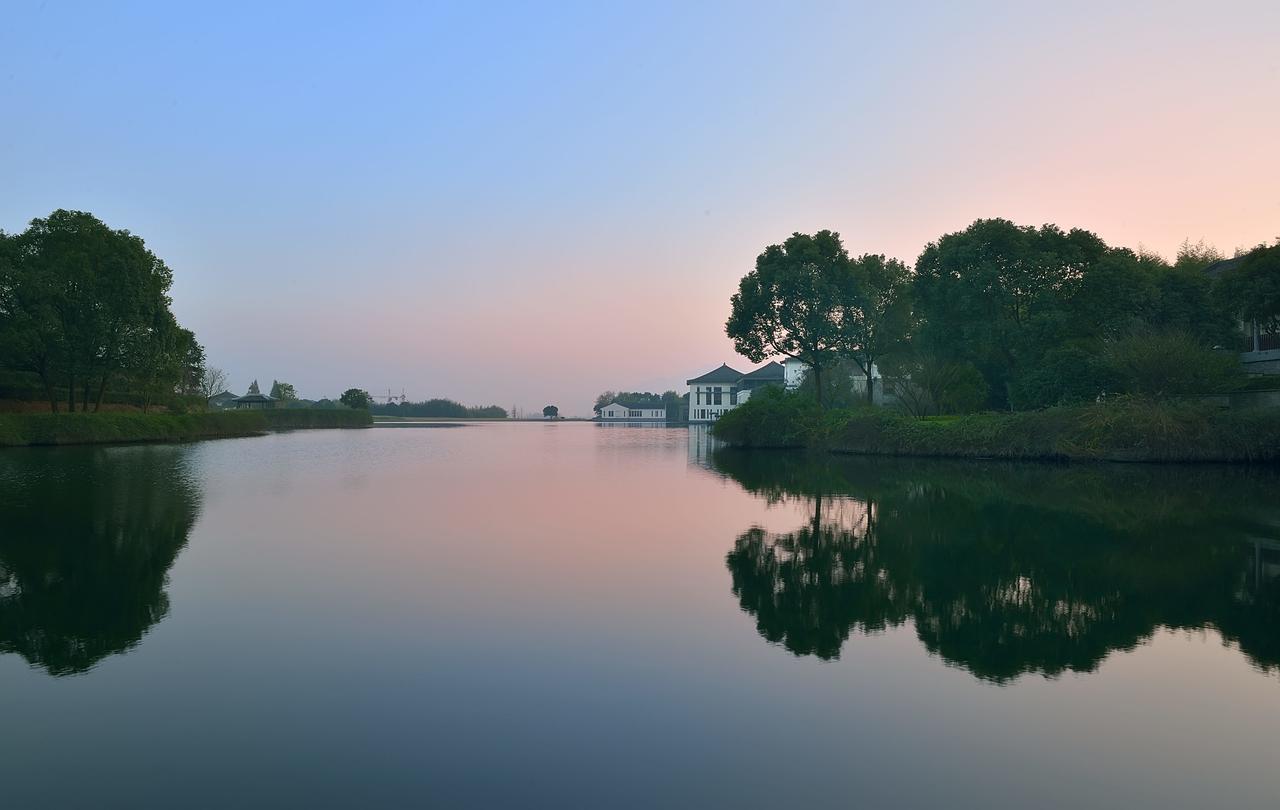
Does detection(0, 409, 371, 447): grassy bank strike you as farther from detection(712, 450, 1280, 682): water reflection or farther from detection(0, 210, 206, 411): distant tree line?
detection(712, 450, 1280, 682): water reflection

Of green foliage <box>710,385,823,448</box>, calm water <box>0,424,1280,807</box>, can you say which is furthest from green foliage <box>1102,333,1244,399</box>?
green foliage <box>710,385,823,448</box>

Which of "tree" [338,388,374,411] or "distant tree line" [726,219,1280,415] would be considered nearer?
"distant tree line" [726,219,1280,415]

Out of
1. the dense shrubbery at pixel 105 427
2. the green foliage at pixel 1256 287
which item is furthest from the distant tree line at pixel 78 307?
the green foliage at pixel 1256 287

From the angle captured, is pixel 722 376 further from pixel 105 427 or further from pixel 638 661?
pixel 638 661

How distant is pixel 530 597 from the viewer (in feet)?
31.1

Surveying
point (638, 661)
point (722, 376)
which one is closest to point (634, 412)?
point (722, 376)

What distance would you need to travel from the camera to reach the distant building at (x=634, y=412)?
496ft

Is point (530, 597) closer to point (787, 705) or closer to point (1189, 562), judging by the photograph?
point (787, 705)

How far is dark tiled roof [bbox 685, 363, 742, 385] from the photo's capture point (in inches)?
4609

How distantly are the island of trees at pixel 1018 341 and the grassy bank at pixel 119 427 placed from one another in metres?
38.1

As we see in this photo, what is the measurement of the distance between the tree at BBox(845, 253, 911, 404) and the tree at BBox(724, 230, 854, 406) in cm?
59

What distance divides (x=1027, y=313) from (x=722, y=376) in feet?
259

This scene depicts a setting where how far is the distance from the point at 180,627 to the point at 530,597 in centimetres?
387

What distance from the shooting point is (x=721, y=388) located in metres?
117
